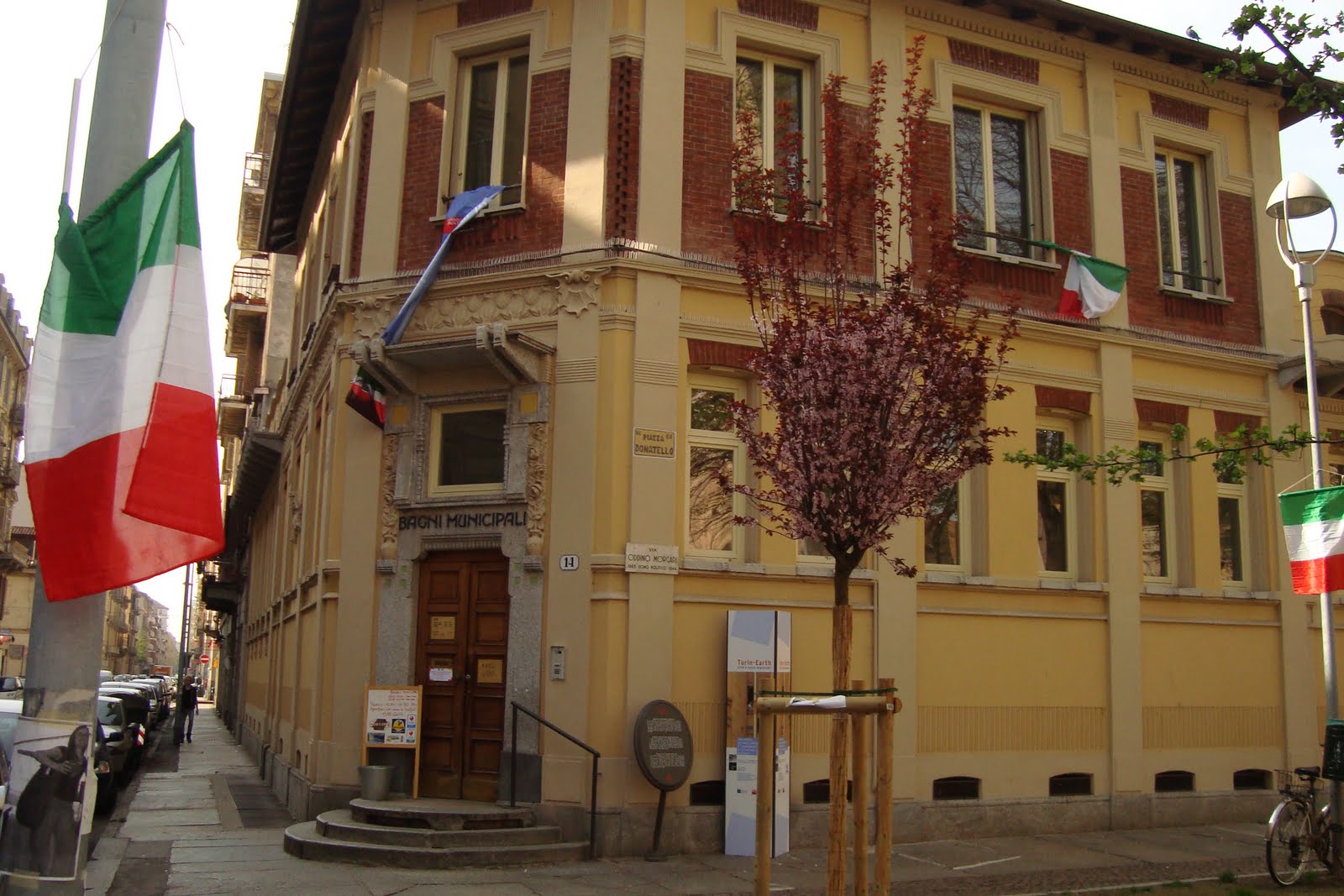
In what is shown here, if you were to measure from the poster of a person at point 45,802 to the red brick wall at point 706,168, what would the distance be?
9116 millimetres

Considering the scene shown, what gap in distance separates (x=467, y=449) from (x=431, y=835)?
4.35m

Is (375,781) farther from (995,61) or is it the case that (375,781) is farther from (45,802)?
(995,61)

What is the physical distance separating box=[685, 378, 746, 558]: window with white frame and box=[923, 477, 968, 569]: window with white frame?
247cm

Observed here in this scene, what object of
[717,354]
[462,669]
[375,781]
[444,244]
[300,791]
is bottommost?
[300,791]

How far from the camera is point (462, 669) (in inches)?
540

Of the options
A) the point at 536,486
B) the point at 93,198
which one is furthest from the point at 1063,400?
the point at 93,198

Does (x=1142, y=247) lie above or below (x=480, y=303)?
above

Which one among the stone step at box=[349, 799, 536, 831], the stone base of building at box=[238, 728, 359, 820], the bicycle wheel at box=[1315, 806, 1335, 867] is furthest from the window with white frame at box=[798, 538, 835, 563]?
the stone base of building at box=[238, 728, 359, 820]

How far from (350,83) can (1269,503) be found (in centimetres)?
1377

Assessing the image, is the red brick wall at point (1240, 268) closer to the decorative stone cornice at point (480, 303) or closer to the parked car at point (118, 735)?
the decorative stone cornice at point (480, 303)

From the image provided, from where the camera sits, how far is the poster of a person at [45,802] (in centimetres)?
598

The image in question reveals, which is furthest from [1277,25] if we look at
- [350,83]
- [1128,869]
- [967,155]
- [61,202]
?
[350,83]

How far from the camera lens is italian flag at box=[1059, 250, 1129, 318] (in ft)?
52.0

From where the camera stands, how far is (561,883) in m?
11.0
